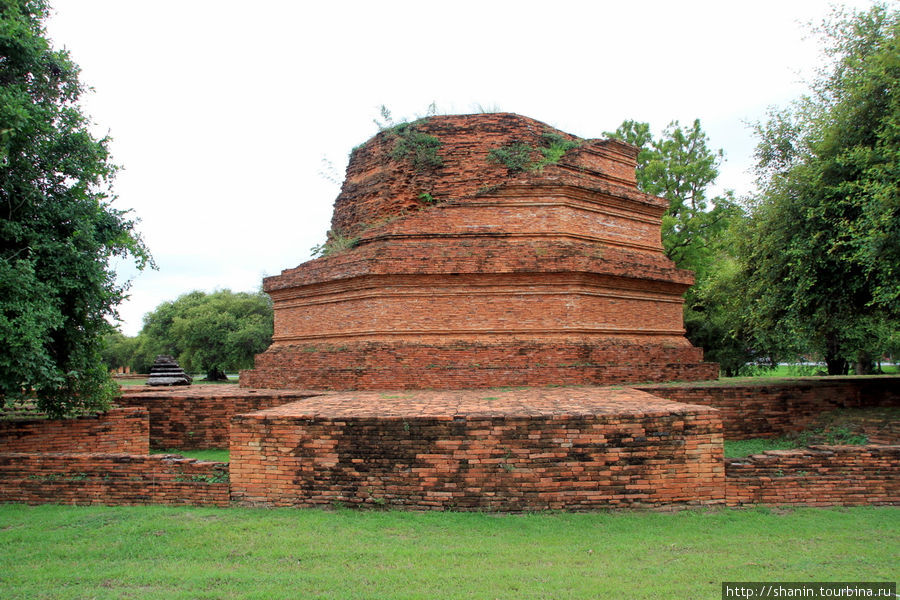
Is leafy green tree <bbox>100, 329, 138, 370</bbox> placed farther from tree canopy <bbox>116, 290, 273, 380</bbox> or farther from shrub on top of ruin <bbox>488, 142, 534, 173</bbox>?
shrub on top of ruin <bbox>488, 142, 534, 173</bbox>

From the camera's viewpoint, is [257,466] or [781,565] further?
[257,466]

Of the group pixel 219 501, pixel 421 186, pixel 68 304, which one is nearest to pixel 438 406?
pixel 219 501

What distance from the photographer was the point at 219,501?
625 centimetres

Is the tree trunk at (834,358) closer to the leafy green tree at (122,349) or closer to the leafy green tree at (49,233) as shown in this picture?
the leafy green tree at (49,233)

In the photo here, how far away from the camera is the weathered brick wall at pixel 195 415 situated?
965cm

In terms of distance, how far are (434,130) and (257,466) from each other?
8448 mm

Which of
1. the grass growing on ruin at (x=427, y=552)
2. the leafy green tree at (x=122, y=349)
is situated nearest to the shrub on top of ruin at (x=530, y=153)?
the grass growing on ruin at (x=427, y=552)

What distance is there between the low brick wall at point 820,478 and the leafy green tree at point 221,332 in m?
28.3

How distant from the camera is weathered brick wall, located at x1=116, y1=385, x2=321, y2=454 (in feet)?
31.7

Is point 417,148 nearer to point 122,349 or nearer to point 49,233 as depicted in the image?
point 49,233

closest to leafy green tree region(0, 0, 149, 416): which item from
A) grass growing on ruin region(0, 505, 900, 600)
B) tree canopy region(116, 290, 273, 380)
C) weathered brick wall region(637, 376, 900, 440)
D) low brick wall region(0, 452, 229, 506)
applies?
low brick wall region(0, 452, 229, 506)

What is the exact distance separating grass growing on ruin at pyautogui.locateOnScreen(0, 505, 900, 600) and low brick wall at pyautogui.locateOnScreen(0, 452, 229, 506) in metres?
0.24

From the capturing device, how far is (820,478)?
6152mm

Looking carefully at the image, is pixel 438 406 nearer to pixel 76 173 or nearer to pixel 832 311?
pixel 76 173
